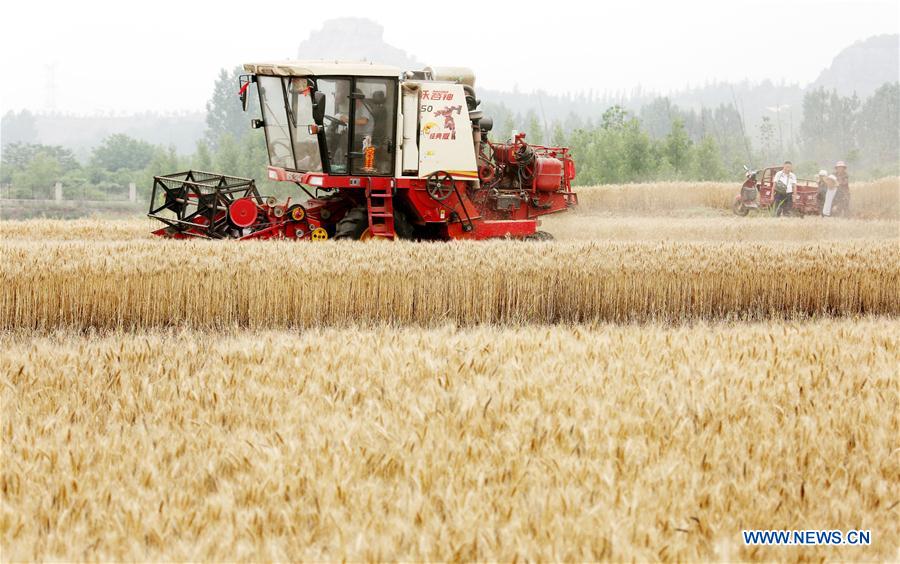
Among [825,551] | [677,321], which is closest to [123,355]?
[825,551]

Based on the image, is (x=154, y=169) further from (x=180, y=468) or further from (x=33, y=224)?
(x=180, y=468)

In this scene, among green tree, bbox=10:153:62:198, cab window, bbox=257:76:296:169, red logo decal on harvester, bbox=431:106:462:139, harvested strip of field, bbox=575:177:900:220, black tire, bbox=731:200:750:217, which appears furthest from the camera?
green tree, bbox=10:153:62:198

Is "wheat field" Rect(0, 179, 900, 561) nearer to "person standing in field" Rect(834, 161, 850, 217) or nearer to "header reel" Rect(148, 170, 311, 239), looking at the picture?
"header reel" Rect(148, 170, 311, 239)

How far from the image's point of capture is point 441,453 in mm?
3275

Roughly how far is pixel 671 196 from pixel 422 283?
60.1 ft

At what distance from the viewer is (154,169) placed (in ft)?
155

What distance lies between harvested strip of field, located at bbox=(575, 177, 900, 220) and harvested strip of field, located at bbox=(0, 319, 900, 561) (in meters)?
19.4

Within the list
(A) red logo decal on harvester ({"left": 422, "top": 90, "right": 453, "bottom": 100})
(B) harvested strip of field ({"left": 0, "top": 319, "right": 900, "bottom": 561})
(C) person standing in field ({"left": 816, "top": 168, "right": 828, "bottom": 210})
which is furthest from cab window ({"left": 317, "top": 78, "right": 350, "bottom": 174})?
(C) person standing in field ({"left": 816, "top": 168, "right": 828, "bottom": 210})

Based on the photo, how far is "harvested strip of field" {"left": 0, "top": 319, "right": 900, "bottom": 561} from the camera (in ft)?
8.80

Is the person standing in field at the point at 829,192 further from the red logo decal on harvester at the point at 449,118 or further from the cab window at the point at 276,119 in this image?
the cab window at the point at 276,119

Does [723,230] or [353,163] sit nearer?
[353,163]

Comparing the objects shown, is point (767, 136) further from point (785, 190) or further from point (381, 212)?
point (381, 212)

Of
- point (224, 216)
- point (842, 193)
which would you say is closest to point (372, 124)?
point (224, 216)

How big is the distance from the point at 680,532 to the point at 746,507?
0.36 m
